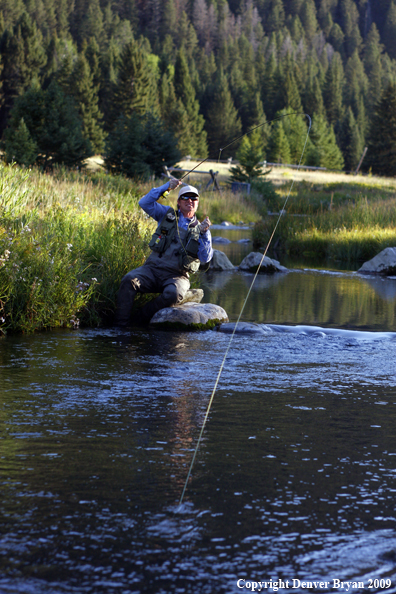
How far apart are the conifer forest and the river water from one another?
25937mm

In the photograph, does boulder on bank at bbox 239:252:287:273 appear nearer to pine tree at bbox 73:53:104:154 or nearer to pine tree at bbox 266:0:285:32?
pine tree at bbox 73:53:104:154

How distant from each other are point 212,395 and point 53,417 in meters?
1.17

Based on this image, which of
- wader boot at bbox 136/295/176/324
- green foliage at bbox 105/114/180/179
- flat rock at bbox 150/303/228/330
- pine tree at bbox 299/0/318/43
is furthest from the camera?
pine tree at bbox 299/0/318/43

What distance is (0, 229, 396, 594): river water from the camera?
2641mm

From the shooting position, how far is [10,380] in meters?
5.14

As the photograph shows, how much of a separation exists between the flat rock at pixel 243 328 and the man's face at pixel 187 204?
1252 millimetres

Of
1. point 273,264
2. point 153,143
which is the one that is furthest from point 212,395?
point 153,143

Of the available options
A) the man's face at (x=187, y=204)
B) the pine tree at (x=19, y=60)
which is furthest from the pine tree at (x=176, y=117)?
the man's face at (x=187, y=204)

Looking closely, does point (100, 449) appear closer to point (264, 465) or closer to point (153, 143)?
point (264, 465)

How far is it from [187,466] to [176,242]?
439cm

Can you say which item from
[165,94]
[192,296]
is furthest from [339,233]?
[165,94]

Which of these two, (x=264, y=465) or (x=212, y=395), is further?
(x=212, y=395)

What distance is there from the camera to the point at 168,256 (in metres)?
7.84

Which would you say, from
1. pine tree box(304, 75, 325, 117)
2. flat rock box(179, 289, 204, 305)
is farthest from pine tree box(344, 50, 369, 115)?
flat rock box(179, 289, 204, 305)
